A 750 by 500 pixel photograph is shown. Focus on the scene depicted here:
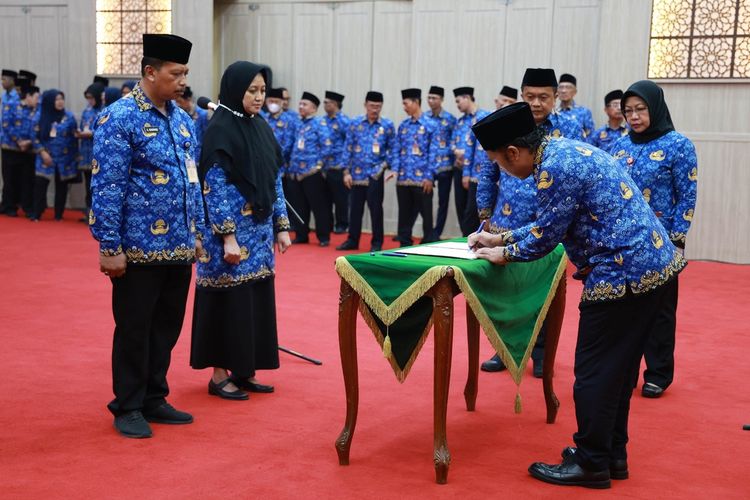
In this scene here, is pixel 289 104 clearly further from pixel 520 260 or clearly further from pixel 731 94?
pixel 520 260

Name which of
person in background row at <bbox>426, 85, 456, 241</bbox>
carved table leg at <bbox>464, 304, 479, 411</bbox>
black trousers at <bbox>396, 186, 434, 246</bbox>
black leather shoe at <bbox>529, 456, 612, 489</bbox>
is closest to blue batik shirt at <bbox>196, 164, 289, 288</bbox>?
carved table leg at <bbox>464, 304, 479, 411</bbox>

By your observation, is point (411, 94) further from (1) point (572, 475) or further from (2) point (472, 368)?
(1) point (572, 475)

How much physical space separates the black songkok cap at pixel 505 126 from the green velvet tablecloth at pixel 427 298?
18.2 inches

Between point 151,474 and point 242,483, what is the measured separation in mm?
345

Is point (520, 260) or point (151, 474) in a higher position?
point (520, 260)

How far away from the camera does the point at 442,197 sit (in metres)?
10.0

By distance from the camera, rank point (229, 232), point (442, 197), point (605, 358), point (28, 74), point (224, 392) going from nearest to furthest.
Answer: point (605, 358), point (229, 232), point (224, 392), point (442, 197), point (28, 74)

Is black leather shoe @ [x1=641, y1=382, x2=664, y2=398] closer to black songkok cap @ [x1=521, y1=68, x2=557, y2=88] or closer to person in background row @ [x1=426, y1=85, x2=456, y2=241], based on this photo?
black songkok cap @ [x1=521, y1=68, x2=557, y2=88]

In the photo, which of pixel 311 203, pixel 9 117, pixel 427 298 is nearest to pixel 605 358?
pixel 427 298

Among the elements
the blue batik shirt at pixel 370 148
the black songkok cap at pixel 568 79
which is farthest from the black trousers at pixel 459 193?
the black songkok cap at pixel 568 79

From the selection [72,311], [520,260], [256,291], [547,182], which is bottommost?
[72,311]

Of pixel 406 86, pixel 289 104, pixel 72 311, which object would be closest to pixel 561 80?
pixel 406 86

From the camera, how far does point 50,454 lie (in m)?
3.38

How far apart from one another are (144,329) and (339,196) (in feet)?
23.8
